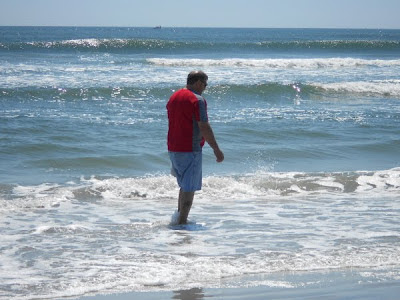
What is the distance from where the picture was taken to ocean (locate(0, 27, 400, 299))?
534cm

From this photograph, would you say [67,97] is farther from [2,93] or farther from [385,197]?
[385,197]

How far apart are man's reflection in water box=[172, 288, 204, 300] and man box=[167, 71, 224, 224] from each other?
5.80ft

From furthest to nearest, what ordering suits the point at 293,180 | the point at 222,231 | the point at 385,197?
the point at 293,180 → the point at 385,197 → the point at 222,231

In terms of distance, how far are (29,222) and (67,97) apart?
1105 centimetres

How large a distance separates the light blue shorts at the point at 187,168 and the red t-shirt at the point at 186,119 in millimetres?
59

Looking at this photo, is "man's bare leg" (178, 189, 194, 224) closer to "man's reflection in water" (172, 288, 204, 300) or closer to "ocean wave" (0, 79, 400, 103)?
"man's reflection in water" (172, 288, 204, 300)

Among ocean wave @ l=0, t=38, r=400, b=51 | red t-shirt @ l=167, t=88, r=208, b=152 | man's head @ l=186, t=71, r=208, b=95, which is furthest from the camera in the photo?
ocean wave @ l=0, t=38, r=400, b=51

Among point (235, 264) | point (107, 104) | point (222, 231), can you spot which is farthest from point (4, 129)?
point (235, 264)

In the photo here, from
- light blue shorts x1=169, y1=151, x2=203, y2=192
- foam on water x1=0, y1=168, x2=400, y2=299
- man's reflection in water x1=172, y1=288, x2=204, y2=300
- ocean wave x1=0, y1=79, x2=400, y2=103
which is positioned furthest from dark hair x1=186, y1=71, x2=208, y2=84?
ocean wave x1=0, y1=79, x2=400, y2=103

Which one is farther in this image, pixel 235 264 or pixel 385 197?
pixel 385 197

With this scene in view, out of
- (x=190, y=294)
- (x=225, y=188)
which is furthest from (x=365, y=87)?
(x=190, y=294)

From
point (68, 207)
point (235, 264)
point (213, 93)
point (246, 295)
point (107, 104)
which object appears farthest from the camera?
point (213, 93)

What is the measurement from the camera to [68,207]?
304 inches

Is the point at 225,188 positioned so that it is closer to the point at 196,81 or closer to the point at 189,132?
the point at 189,132
